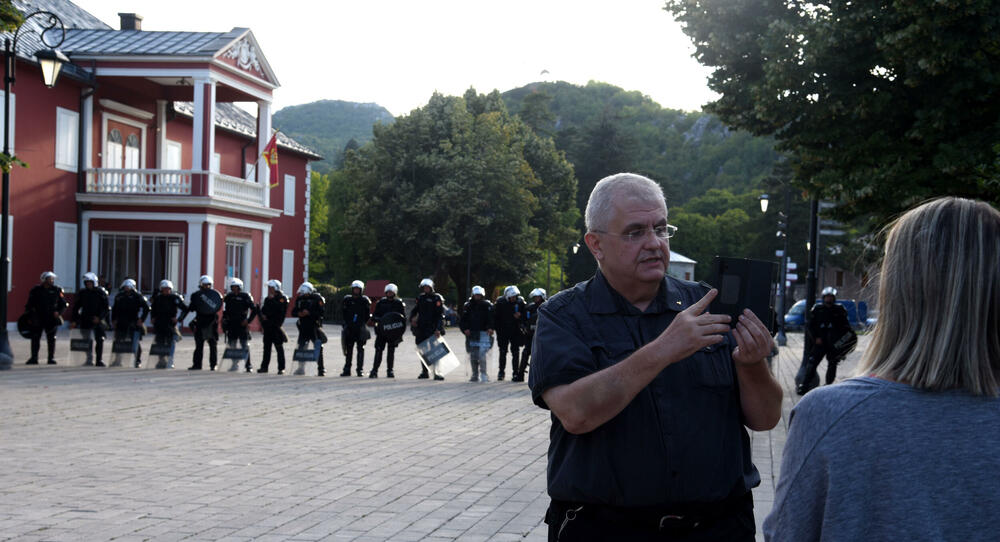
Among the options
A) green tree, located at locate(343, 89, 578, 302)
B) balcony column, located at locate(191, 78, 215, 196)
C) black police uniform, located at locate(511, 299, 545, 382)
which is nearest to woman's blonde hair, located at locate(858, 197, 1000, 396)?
black police uniform, located at locate(511, 299, 545, 382)

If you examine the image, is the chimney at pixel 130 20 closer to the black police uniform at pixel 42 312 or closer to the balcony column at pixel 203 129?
the balcony column at pixel 203 129

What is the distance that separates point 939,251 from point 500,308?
20.7 m

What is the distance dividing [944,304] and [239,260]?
39.4 meters

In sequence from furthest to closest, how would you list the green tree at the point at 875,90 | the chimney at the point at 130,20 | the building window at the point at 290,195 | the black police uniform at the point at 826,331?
1. the building window at the point at 290,195
2. the chimney at the point at 130,20
3. the black police uniform at the point at 826,331
4. the green tree at the point at 875,90

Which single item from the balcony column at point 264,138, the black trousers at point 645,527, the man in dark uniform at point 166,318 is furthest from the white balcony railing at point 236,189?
the black trousers at point 645,527

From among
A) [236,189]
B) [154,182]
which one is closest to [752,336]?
[154,182]

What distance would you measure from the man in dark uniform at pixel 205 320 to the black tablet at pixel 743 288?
2037cm

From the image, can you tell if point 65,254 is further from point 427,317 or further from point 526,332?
point 526,332

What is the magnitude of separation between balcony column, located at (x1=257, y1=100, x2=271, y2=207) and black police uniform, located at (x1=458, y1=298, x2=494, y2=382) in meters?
20.0

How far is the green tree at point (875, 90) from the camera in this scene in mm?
14930

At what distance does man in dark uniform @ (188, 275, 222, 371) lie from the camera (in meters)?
22.4

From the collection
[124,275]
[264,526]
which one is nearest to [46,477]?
[264,526]

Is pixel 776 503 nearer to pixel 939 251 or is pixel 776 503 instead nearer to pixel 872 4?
pixel 939 251

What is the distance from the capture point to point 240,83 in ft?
125
